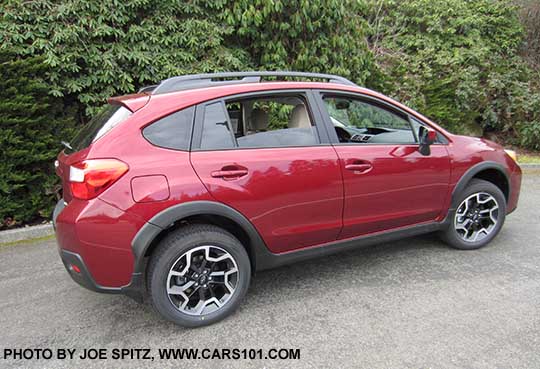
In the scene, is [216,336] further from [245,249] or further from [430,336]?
[430,336]

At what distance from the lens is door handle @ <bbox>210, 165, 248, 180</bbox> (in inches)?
93.3

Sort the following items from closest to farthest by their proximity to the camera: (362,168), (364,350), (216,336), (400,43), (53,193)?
(364,350) → (216,336) → (362,168) → (53,193) → (400,43)

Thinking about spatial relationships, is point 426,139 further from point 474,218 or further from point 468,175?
point 474,218

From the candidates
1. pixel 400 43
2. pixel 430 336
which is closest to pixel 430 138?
pixel 430 336

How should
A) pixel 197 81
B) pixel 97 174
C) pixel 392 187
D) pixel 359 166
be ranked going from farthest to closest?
pixel 392 187
pixel 359 166
pixel 197 81
pixel 97 174

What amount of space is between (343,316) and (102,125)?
2153mm

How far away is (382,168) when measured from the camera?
2904 mm

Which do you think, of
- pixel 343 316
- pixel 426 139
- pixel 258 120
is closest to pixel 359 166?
pixel 426 139

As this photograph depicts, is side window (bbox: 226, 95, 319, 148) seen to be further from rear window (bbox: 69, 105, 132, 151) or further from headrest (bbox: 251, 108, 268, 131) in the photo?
rear window (bbox: 69, 105, 132, 151)

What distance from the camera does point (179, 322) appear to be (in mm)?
2402

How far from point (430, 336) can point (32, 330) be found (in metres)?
2.72

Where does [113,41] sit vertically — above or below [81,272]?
above

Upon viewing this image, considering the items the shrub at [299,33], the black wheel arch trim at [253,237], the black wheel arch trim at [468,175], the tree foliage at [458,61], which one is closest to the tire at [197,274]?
the black wheel arch trim at [253,237]

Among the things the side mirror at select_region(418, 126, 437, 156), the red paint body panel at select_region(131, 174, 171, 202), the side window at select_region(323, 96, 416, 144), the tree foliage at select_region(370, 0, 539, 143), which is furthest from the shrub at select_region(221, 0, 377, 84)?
the red paint body panel at select_region(131, 174, 171, 202)
